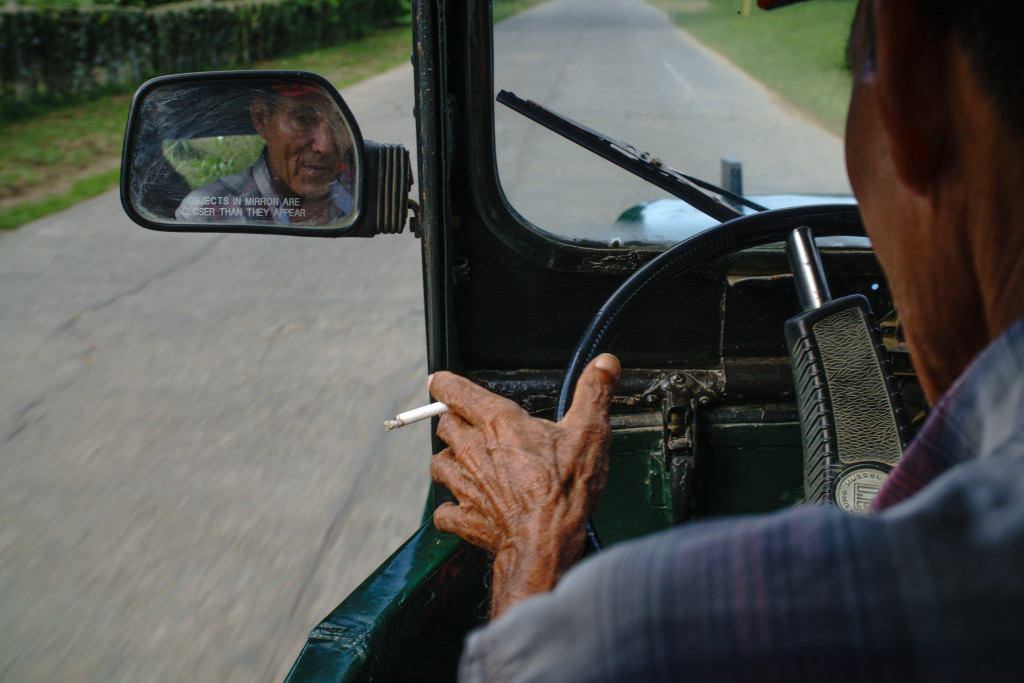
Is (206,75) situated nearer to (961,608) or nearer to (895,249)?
(895,249)

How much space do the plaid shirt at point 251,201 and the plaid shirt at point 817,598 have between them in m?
0.94

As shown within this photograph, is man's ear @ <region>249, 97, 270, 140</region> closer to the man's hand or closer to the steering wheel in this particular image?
the man's hand

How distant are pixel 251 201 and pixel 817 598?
114cm

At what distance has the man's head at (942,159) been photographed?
60cm

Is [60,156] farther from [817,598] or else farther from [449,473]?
[817,598]

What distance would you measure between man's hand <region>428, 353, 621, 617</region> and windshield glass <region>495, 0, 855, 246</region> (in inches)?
19.8

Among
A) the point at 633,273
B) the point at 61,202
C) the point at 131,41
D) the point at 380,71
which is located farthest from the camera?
the point at 380,71

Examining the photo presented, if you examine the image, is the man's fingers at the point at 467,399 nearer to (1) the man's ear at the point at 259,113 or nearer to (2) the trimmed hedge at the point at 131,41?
(1) the man's ear at the point at 259,113

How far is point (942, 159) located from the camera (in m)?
0.66

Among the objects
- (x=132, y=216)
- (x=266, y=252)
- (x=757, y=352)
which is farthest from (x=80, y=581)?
(x=266, y=252)

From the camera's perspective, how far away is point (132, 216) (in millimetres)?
1485

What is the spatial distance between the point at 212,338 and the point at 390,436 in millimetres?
1632

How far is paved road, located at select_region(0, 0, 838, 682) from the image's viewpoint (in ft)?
5.08

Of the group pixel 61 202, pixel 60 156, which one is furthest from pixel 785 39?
pixel 60 156
